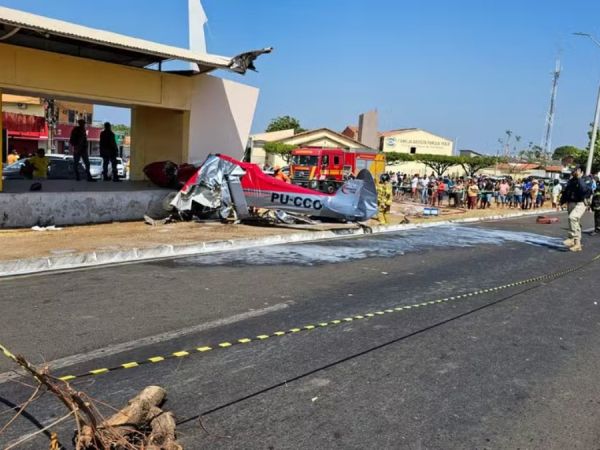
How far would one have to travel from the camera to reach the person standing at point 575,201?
12.0m

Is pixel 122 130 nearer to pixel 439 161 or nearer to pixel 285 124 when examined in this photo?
pixel 285 124

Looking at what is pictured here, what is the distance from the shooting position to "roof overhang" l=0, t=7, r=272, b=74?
1048cm

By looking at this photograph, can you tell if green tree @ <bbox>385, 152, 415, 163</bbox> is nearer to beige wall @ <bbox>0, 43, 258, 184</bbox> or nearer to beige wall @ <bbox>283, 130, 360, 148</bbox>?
beige wall @ <bbox>283, 130, 360, 148</bbox>

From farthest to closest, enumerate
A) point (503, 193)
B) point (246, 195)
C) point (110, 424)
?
point (503, 193) < point (246, 195) < point (110, 424)

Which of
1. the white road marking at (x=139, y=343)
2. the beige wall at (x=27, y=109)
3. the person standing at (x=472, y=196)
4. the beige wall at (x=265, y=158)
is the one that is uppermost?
the beige wall at (x=27, y=109)

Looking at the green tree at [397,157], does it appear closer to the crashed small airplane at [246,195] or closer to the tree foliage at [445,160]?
the tree foliage at [445,160]

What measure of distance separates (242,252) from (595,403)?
279 inches

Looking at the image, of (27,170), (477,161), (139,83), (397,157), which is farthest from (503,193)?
(477,161)

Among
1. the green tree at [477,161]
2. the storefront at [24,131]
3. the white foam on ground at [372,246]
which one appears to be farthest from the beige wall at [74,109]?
the white foam on ground at [372,246]

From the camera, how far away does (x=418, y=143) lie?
8056cm

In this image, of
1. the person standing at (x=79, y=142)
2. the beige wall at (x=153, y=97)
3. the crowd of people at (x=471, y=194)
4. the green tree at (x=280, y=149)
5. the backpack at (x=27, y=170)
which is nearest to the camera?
the beige wall at (x=153, y=97)

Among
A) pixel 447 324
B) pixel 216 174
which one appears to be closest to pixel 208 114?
pixel 216 174

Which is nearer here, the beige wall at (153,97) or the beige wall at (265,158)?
the beige wall at (153,97)

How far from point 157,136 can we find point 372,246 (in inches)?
331
